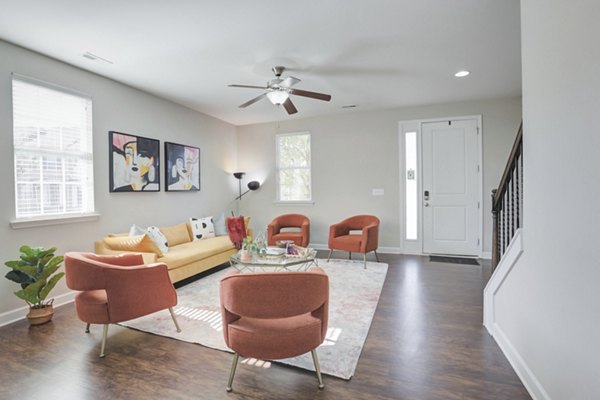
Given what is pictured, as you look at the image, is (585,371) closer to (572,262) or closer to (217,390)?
(572,262)

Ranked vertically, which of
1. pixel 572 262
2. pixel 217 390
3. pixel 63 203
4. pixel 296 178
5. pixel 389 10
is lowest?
pixel 217 390

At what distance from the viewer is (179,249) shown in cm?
410

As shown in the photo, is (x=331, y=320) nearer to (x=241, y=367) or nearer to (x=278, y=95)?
(x=241, y=367)

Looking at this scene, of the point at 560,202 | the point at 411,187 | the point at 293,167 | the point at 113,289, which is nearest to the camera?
the point at 560,202

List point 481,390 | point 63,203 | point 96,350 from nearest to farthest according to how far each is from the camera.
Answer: point 481,390 → point 96,350 → point 63,203

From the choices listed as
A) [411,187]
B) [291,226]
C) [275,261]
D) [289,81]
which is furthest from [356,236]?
[289,81]

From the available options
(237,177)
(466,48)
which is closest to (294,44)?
(466,48)

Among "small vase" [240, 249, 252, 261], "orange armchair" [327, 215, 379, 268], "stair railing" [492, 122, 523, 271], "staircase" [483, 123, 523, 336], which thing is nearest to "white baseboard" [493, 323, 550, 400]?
"staircase" [483, 123, 523, 336]

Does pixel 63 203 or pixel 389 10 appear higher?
pixel 389 10

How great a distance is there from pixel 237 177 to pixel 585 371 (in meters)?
5.84

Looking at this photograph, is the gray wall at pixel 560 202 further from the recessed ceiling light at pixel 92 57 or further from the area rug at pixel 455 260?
the recessed ceiling light at pixel 92 57

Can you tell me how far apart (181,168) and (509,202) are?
463 centimetres

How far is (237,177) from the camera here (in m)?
6.36

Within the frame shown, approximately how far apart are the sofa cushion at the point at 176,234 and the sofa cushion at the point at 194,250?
3.9 inches
